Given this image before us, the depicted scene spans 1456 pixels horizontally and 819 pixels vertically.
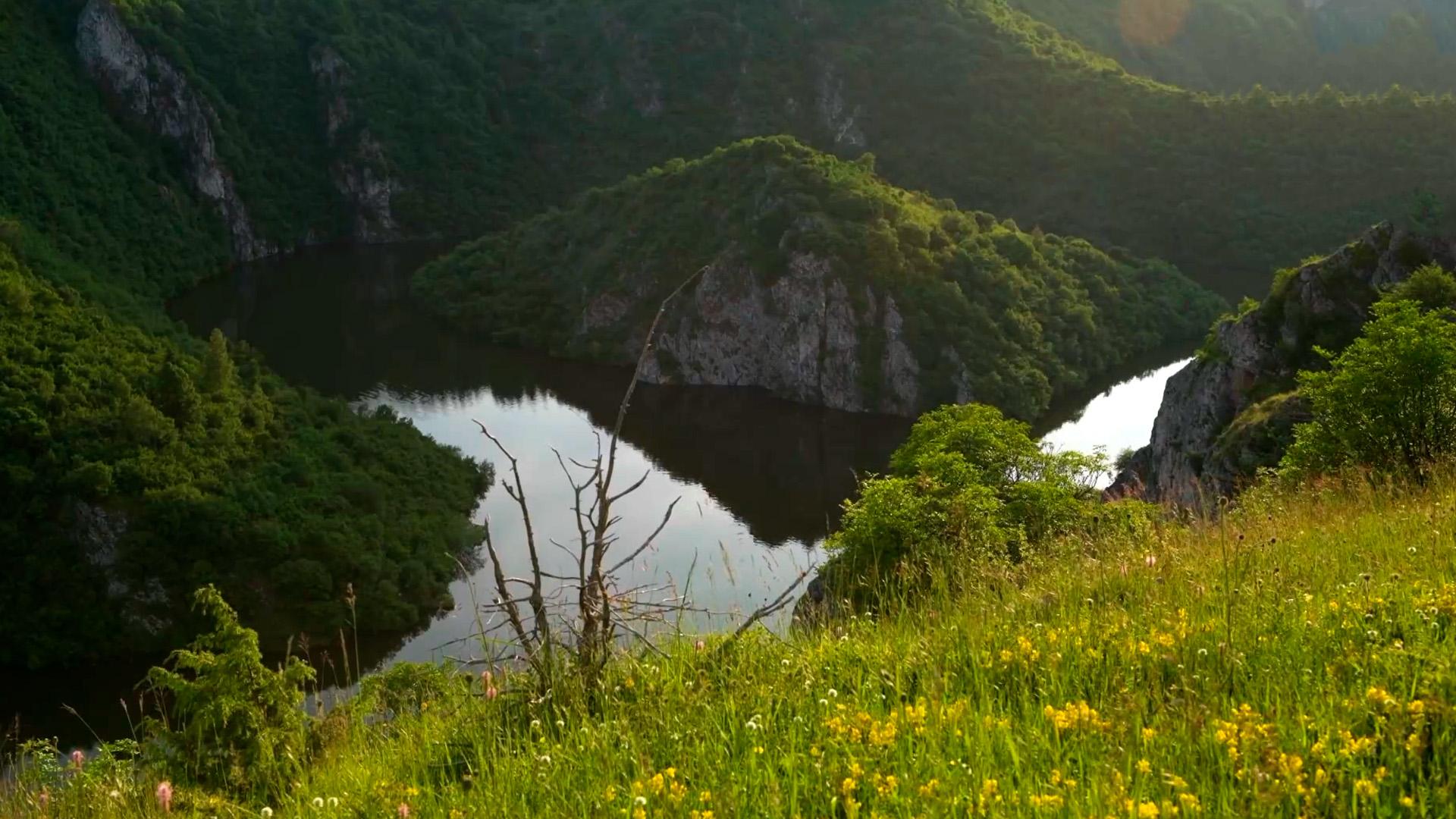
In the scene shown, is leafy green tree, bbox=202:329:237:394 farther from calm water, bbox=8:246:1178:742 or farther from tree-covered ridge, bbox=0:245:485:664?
calm water, bbox=8:246:1178:742

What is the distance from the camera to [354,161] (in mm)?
154875

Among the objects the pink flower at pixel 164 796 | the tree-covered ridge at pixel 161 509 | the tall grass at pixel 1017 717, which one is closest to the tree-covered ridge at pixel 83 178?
A: the tree-covered ridge at pixel 161 509

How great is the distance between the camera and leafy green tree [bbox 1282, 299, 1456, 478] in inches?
589

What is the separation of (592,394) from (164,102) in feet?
301

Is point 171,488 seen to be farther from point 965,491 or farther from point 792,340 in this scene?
point 792,340

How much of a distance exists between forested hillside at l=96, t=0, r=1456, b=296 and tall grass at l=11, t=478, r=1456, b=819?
107 metres

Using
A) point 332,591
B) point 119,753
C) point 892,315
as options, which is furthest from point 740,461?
point 119,753

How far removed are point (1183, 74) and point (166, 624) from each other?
203 metres

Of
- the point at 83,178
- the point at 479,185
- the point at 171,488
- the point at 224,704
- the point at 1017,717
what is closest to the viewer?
the point at 1017,717

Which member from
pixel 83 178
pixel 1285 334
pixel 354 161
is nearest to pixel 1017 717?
pixel 1285 334

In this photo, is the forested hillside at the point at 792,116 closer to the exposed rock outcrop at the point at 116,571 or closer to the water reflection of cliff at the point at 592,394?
the water reflection of cliff at the point at 592,394

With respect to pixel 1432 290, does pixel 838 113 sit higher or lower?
higher

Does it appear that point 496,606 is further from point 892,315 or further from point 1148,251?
point 1148,251

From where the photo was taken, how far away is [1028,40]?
139250mm
